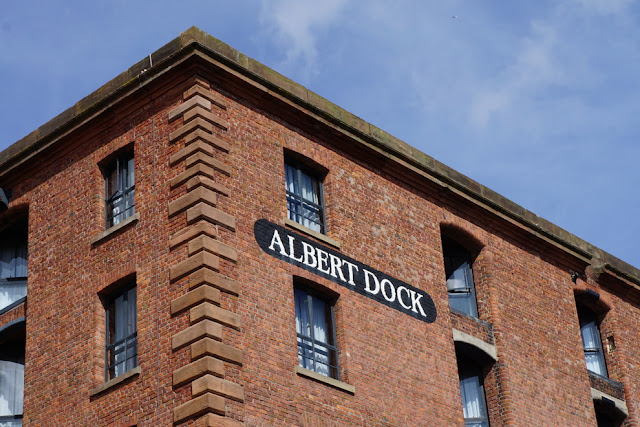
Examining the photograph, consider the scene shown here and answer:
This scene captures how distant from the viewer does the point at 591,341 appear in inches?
1291

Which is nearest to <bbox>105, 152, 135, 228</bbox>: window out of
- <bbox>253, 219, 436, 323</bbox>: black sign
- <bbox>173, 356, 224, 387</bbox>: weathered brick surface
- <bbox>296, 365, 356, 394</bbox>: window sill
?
<bbox>253, 219, 436, 323</bbox>: black sign

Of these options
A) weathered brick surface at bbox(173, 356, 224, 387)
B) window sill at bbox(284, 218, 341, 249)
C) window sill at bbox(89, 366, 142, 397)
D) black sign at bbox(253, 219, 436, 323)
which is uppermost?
window sill at bbox(284, 218, 341, 249)

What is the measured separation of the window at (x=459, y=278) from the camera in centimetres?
2931

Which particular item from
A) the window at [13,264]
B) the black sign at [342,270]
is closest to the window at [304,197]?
the black sign at [342,270]

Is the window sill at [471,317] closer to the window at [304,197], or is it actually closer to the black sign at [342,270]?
the black sign at [342,270]

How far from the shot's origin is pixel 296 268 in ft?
80.5

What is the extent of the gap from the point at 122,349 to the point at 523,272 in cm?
1113

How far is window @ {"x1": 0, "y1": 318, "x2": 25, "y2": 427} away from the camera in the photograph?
85.0ft

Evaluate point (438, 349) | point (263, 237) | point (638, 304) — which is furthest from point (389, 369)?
point (638, 304)

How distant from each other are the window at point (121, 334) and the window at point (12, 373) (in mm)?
2615

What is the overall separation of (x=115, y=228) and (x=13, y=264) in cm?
449

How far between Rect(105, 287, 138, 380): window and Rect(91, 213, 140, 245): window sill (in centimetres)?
122

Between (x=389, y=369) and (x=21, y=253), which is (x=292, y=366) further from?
(x=21, y=253)

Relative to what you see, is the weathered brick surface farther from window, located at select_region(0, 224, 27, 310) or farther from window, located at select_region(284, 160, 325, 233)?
window, located at select_region(0, 224, 27, 310)
